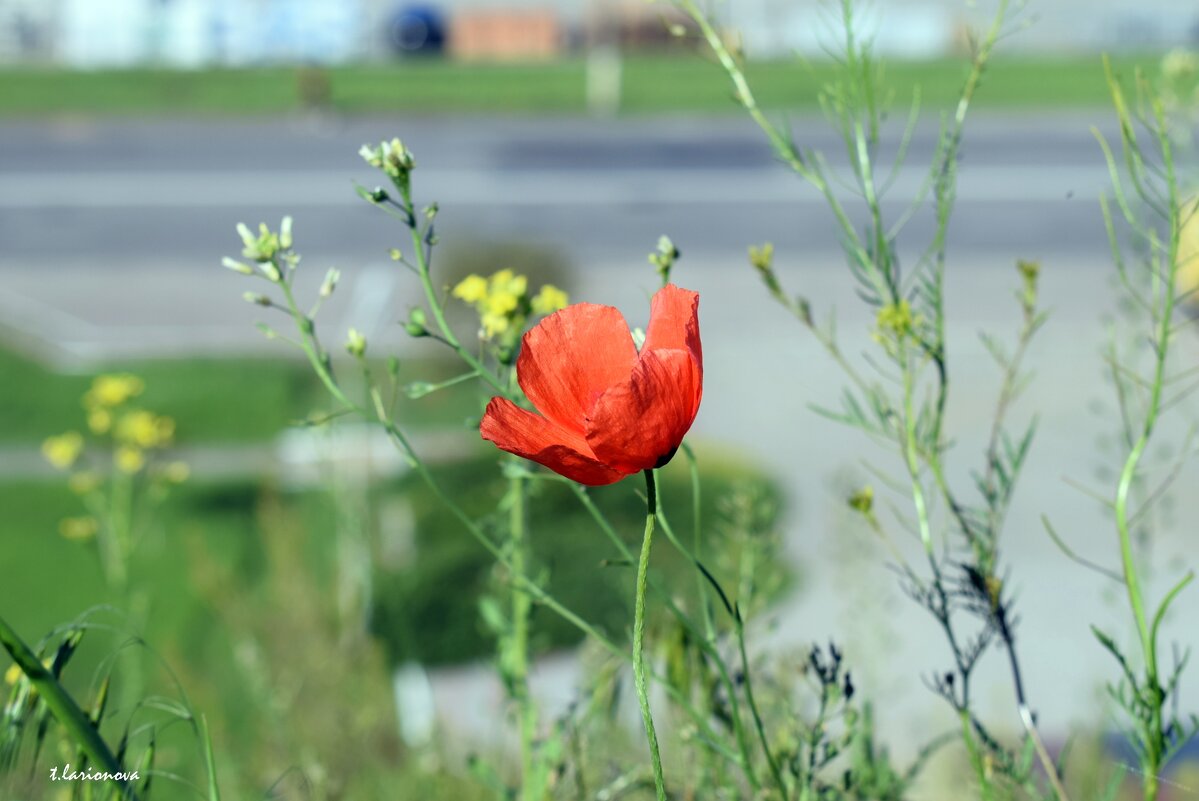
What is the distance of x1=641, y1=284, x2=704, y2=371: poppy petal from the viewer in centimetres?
100

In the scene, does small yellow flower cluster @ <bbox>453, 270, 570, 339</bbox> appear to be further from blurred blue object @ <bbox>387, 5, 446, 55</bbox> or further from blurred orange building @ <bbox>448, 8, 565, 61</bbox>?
blurred blue object @ <bbox>387, 5, 446, 55</bbox>

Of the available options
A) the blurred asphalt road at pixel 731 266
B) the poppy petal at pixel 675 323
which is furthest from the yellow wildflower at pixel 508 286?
the blurred asphalt road at pixel 731 266

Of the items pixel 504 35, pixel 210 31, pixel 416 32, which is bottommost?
pixel 210 31

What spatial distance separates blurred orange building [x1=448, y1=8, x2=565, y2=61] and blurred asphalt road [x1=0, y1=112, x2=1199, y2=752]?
785 centimetres

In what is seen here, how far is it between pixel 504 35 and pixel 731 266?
16129 mm

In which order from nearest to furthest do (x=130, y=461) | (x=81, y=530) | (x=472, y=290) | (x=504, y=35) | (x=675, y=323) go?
(x=675, y=323) < (x=472, y=290) < (x=81, y=530) < (x=130, y=461) < (x=504, y=35)

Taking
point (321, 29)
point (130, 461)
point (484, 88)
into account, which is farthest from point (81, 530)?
point (321, 29)

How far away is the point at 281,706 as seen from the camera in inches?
101

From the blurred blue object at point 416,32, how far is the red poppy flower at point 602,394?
26745 mm

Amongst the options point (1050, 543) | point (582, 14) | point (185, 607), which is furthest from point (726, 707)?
point (582, 14)

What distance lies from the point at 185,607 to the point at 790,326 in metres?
5.56

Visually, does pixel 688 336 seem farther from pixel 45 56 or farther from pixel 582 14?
pixel 582 14

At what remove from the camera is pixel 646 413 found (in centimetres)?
92

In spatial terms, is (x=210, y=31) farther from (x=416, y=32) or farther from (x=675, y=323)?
(x=675, y=323)
